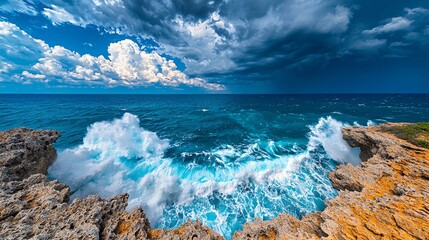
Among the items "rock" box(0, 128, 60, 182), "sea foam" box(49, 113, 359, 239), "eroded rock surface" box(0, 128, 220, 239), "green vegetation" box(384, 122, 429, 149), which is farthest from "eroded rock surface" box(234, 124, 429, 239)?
"rock" box(0, 128, 60, 182)

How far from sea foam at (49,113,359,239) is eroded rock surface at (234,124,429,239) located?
5165 mm

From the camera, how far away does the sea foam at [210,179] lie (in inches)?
603

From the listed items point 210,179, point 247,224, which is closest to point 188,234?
point 247,224

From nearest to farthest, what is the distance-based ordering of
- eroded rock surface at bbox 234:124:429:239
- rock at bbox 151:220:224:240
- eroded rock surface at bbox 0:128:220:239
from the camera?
1. eroded rock surface at bbox 0:128:220:239
2. eroded rock surface at bbox 234:124:429:239
3. rock at bbox 151:220:224:240

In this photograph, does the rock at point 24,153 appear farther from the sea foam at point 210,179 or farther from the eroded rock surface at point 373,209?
the eroded rock surface at point 373,209

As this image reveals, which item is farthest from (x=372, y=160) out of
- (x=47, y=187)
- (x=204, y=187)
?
(x=47, y=187)

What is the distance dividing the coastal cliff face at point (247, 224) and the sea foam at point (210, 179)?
5.57m

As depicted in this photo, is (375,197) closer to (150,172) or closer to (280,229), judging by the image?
(280,229)

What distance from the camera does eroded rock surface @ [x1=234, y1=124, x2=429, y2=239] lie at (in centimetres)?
743

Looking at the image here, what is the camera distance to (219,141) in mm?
31438

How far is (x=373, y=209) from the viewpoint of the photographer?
8.66m

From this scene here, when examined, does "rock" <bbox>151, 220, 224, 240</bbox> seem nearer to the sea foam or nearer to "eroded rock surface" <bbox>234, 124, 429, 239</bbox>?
"eroded rock surface" <bbox>234, 124, 429, 239</bbox>

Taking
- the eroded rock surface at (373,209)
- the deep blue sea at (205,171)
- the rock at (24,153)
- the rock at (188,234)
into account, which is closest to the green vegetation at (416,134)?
the eroded rock surface at (373,209)

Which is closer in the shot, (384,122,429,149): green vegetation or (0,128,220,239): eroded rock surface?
(0,128,220,239): eroded rock surface
